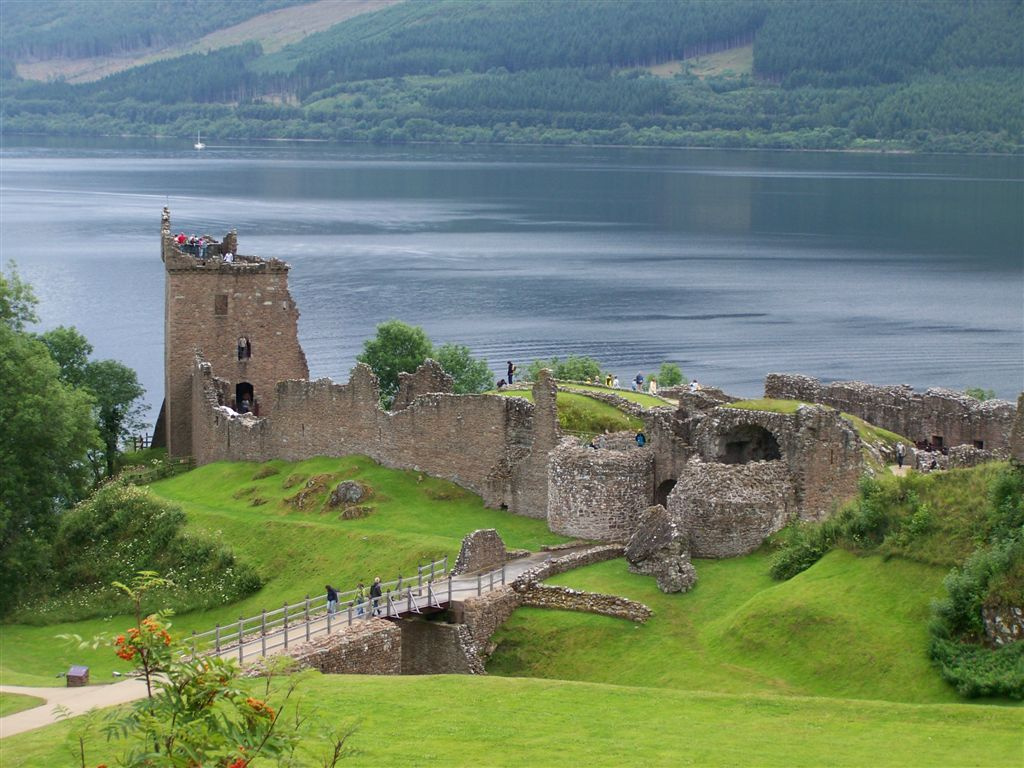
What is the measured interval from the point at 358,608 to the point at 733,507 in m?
9.76

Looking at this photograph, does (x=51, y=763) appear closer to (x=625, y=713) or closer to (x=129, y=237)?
(x=625, y=713)

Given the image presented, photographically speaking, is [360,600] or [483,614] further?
[360,600]

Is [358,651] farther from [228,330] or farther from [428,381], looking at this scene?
[228,330]

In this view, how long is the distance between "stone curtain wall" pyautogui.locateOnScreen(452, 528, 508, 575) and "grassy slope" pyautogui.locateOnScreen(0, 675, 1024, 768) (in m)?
9.77

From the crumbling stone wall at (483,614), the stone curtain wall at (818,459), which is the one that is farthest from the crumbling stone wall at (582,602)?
the stone curtain wall at (818,459)

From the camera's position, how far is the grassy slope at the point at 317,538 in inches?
1833

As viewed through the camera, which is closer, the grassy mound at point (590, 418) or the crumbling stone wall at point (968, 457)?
the crumbling stone wall at point (968, 457)

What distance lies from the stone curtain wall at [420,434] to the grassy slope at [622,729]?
59.4 feet

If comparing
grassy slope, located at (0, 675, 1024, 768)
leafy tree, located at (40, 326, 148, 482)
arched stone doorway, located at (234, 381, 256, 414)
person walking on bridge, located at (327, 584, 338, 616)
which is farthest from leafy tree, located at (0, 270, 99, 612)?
grassy slope, located at (0, 675, 1024, 768)

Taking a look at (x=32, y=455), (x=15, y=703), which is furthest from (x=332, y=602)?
(x=32, y=455)

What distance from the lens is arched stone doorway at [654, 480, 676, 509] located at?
4759 centimetres

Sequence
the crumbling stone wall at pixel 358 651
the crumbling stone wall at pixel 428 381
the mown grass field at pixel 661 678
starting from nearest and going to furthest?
the mown grass field at pixel 661 678, the crumbling stone wall at pixel 358 651, the crumbling stone wall at pixel 428 381

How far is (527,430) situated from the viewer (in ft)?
170

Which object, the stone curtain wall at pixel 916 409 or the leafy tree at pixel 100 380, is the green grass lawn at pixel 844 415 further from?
the leafy tree at pixel 100 380
